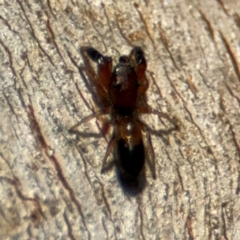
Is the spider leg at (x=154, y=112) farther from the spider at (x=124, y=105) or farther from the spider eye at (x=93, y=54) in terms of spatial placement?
the spider eye at (x=93, y=54)

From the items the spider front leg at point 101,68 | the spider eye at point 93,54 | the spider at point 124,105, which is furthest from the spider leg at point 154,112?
the spider eye at point 93,54

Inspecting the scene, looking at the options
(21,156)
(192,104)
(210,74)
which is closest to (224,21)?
(210,74)

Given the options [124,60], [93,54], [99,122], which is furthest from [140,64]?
[99,122]

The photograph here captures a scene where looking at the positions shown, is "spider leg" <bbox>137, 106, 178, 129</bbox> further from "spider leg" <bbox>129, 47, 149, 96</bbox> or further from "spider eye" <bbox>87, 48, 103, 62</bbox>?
"spider eye" <bbox>87, 48, 103, 62</bbox>

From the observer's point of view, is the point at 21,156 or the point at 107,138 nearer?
the point at 21,156

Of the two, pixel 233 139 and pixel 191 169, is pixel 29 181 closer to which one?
pixel 191 169

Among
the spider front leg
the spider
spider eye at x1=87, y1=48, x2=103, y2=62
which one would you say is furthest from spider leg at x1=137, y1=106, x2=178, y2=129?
spider eye at x1=87, y1=48, x2=103, y2=62

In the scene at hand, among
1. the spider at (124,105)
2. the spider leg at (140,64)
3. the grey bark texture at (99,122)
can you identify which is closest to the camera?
the grey bark texture at (99,122)
